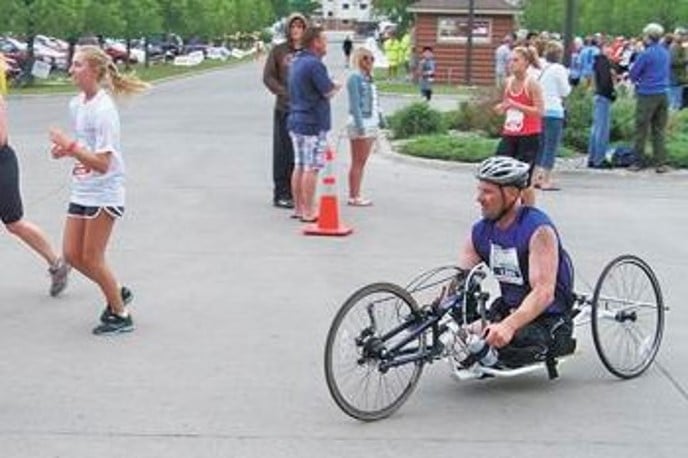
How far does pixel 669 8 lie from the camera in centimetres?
6356

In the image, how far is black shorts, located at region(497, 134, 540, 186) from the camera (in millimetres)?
11945

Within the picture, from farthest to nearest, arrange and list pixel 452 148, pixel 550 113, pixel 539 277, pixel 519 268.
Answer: pixel 452 148 → pixel 550 113 → pixel 519 268 → pixel 539 277

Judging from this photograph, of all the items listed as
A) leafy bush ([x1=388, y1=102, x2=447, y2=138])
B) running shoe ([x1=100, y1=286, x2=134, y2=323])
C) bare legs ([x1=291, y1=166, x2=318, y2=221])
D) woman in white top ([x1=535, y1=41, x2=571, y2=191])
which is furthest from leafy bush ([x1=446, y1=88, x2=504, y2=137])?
running shoe ([x1=100, y1=286, x2=134, y2=323])

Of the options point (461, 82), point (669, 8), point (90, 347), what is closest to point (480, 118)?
point (90, 347)

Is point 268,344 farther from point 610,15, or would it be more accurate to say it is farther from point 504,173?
point 610,15

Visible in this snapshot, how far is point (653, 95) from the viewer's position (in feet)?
50.9

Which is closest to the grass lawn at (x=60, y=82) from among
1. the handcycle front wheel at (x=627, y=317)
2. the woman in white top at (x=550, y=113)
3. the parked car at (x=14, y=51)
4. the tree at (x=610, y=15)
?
the parked car at (x=14, y=51)

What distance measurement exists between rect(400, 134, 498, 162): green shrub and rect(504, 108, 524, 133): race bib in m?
4.29

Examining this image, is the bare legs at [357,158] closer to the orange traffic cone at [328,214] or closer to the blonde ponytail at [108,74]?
the orange traffic cone at [328,214]

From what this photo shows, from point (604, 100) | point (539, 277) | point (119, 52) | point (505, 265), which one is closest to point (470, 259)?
point (505, 265)

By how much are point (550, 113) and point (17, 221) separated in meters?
7.23

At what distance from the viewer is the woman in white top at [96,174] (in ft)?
23.1

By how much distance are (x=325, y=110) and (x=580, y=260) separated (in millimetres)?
2864

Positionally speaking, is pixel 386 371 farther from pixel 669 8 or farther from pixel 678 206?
pixel 669 8
